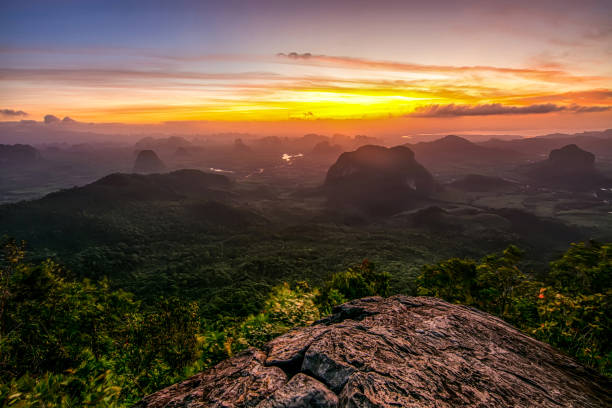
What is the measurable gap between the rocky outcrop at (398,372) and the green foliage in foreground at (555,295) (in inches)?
206

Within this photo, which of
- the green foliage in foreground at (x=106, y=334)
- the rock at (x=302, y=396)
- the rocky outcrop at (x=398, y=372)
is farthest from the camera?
the green foliage in foreground at (x=106, y=334)

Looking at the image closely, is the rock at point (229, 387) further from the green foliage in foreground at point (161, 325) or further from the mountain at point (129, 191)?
the mountain at point (129, 191)

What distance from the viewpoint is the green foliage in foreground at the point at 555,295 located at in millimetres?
11316

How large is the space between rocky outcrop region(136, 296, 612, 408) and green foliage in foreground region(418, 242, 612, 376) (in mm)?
5232

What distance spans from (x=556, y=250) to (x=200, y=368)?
150 meters

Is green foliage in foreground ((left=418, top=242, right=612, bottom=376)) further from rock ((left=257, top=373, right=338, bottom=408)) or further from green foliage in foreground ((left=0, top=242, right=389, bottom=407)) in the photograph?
rock ((left=257, top=373, right=338, bottom=408))

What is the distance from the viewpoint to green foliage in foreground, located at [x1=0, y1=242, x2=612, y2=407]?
1027 centimetres

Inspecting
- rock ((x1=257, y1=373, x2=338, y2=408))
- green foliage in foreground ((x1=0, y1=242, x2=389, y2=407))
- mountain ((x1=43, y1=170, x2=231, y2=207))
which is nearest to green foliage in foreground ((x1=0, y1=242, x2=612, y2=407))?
green foliage in foreground ((x1=0, y1=242, x2=389, y2=407))

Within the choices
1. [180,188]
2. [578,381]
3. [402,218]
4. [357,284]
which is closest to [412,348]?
[578,381]

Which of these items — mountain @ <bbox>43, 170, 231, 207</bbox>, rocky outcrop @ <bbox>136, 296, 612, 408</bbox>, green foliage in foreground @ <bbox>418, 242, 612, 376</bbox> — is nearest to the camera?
rocky outcrop @ <bbox>136, 296, 612, 408</bbox>

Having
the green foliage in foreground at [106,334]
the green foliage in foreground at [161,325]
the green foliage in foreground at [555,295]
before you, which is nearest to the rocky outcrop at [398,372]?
the green foliage in foreground at [161,325]

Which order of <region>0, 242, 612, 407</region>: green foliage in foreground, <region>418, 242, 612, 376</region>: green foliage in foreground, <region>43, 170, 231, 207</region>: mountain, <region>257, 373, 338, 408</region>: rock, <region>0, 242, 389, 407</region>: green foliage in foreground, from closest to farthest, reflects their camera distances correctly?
<region>257, 373, 338, 408</region>: rock < <region>0, 242, 612, 407</region>: green foliage in foreground < <region>0, 242, 389, 407</region>: green foliage in foreground < <region>418, 242, 612, 376</region>: green foliage in foreground < <region>43, 170, 231, 207</region>: mountain

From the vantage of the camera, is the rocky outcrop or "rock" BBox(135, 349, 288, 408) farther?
"rock" BBox(135, 349, 288, 408)

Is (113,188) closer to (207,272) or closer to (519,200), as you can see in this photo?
(207,272)
